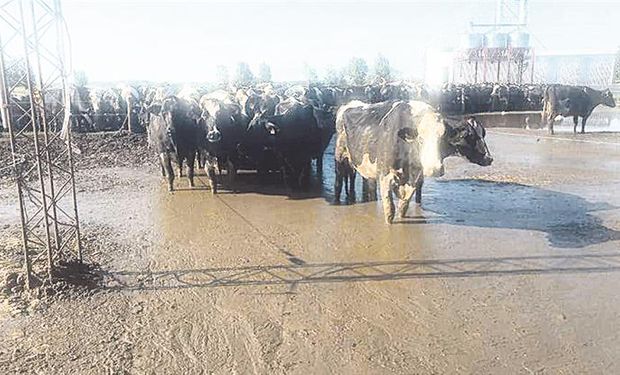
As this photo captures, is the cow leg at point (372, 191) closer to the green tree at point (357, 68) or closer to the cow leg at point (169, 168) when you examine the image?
the cow leg at point (169, 168)

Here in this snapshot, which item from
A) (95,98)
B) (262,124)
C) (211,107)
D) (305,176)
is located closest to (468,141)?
(305,176)

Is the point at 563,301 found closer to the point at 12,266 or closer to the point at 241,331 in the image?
the point at 241,331

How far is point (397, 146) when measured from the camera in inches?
323

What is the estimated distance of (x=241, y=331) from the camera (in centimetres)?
499

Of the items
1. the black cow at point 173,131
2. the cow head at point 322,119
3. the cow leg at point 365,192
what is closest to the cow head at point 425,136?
the cow leg at point 365,192

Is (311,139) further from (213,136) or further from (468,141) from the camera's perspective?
(468,141)

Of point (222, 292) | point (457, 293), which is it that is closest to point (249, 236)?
point (222, 292)

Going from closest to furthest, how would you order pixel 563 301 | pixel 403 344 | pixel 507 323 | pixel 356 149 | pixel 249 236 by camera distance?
pixel 403 344 → pixel 507 323 → pixel 563 301 → pixel 249 236 → pixel 356 149

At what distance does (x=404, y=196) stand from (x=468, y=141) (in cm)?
132

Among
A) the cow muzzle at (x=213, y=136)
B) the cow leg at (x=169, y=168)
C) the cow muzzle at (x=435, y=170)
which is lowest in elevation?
the cow leg at (x=169, y=168)

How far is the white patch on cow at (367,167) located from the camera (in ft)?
29.6

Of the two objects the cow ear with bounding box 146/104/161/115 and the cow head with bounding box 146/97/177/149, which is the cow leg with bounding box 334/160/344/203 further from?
the cow ear with bounding box 146/104/161/115

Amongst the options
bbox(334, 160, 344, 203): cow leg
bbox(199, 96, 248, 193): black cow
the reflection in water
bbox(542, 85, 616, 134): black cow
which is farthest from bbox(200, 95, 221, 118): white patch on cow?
bbox(542, 85, 616, 134): black cow

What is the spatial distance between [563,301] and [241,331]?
3330 mm
